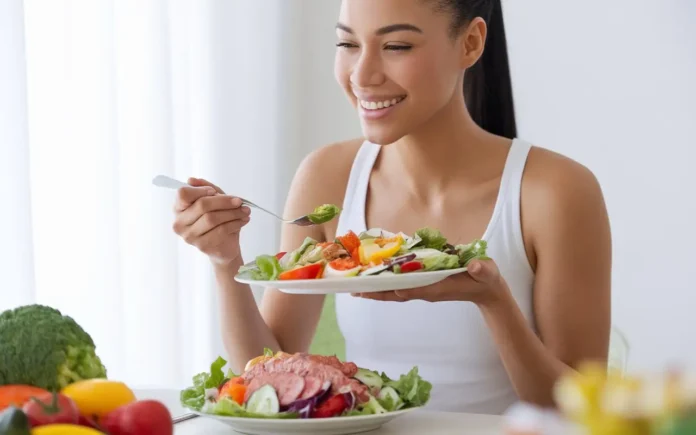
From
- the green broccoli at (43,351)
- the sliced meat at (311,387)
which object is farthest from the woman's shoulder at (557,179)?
the green broccoli at (43,351)

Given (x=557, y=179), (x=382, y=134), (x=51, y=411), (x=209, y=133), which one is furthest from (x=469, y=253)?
(x=209, y=133)

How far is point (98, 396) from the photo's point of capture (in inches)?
38.8

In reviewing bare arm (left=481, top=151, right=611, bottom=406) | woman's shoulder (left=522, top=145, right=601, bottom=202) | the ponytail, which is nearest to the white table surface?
bare arm (left=481, top=151, right=611, bottom=406)

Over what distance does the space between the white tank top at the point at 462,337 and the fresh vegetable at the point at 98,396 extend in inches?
33.1

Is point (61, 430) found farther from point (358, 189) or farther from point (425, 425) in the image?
point (358, 189)

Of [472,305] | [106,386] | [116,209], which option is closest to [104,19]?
[116,209]

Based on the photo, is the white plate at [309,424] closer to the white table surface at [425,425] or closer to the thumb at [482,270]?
the white table surface at [425,425]

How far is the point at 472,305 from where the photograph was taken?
1788 millimetres

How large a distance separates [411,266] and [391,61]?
1.59 feet

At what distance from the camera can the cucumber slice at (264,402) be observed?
3.72 feet

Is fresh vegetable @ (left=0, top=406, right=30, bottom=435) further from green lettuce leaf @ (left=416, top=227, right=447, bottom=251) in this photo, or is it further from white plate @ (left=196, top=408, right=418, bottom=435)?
green lettuce leaf @ (left=416, top=227, right=447, bottom=251)

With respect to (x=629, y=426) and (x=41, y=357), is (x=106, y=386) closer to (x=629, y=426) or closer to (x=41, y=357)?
(x=41, y=357)

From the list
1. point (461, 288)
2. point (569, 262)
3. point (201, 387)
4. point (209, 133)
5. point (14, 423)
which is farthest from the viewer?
point (209, 133)

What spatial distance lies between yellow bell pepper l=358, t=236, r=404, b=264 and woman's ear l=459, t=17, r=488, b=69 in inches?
20.2
